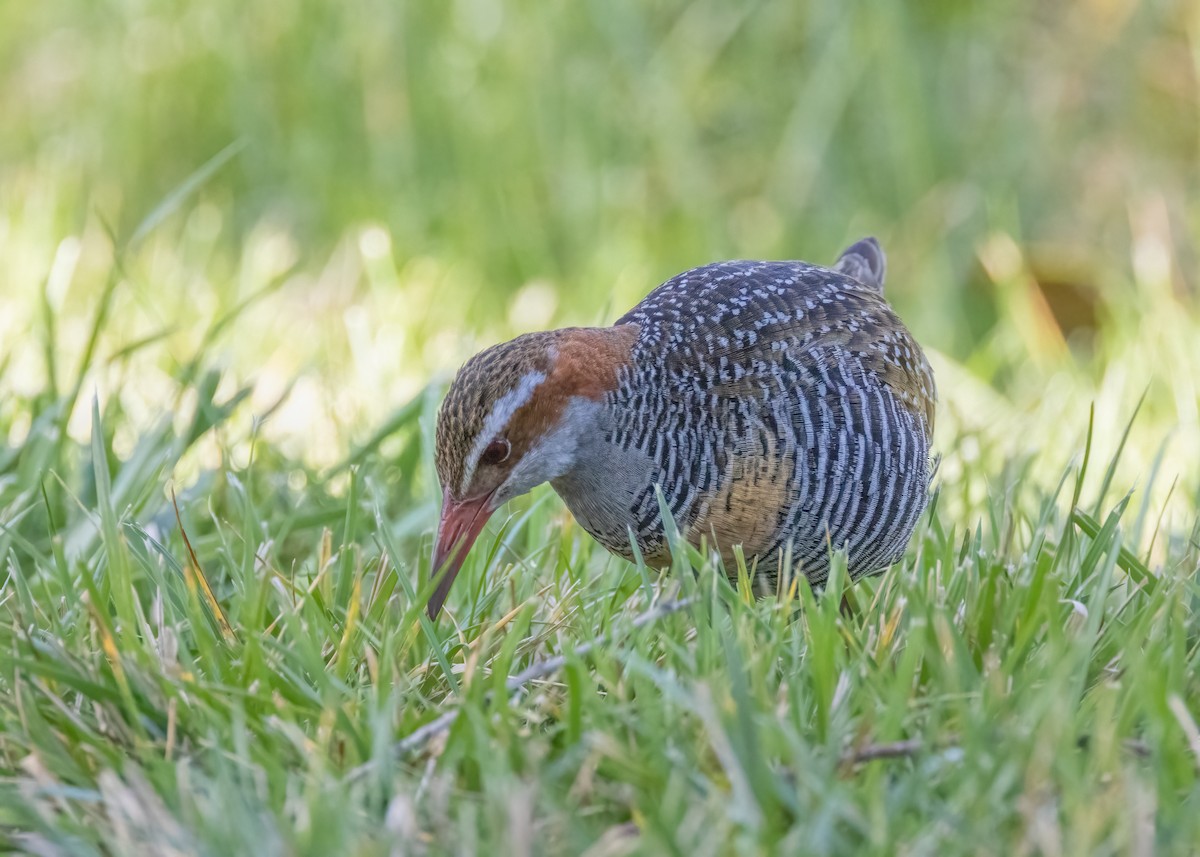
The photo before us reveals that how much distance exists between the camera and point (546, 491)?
3.74 meters

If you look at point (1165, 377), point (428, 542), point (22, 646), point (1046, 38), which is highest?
point (1046, 38)

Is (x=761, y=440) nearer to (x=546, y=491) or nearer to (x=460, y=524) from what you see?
(x=460, y=524)

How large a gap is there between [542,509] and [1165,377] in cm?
270

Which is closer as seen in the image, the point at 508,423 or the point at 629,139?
the point at 508,423

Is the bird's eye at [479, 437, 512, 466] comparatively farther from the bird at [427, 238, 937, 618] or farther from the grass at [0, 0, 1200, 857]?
the grass at [0, 0, 1200, 857]

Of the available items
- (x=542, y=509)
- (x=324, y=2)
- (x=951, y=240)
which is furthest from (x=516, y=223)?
(x=542, y=509)

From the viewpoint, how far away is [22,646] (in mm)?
2266

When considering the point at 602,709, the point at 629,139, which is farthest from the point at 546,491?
the point at 629,139

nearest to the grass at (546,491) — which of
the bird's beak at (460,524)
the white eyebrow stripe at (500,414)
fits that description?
the bird's beak at (460,524)

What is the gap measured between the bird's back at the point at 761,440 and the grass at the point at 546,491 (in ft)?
0.46

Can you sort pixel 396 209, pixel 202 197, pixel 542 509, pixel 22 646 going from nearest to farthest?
pixel 22 646 → pixel 542 509 → pixel 396 209 → pixel 202 197

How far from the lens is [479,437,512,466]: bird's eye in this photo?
286 centimetres

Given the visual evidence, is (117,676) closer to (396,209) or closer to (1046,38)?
(396,209)

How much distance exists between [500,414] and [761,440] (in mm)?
517
